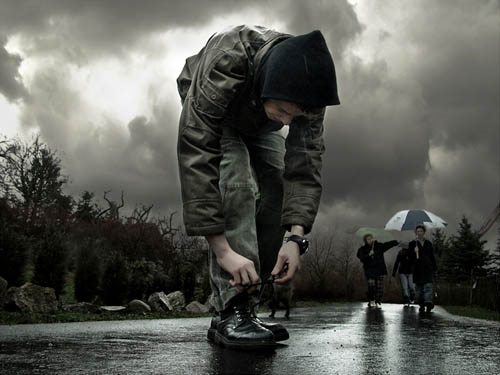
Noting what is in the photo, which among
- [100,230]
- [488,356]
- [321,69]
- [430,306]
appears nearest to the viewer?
[321,69]

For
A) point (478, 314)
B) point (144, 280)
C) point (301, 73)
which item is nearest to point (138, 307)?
point (144, 280)

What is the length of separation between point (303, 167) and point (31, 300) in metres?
7.77

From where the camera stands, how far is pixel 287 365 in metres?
2.40

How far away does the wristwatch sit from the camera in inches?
111

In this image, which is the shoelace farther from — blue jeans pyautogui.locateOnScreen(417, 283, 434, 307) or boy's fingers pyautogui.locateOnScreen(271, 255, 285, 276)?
blue jeans pyautogui.locateOnScreen(417, 283, 434, 307)

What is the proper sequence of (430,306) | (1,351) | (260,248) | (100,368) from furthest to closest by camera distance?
(430,306) → (260,248) → (1,351) → (100,368)

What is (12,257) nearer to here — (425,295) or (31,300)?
(31,300)

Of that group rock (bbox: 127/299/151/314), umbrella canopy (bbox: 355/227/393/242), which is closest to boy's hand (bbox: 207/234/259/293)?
rock (bbox: 127/299/151/314)

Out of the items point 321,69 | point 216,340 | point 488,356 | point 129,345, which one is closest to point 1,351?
point 129,345

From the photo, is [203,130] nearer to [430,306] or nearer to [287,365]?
[287,365]

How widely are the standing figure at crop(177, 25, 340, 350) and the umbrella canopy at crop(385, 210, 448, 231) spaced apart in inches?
505

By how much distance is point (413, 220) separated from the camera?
1558 cm

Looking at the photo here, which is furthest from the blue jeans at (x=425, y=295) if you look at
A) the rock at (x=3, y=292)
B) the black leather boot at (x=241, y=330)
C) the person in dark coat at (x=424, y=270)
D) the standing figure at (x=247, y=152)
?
the black leather boot at (x=241, y=330)

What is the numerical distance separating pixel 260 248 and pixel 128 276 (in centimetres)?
972
